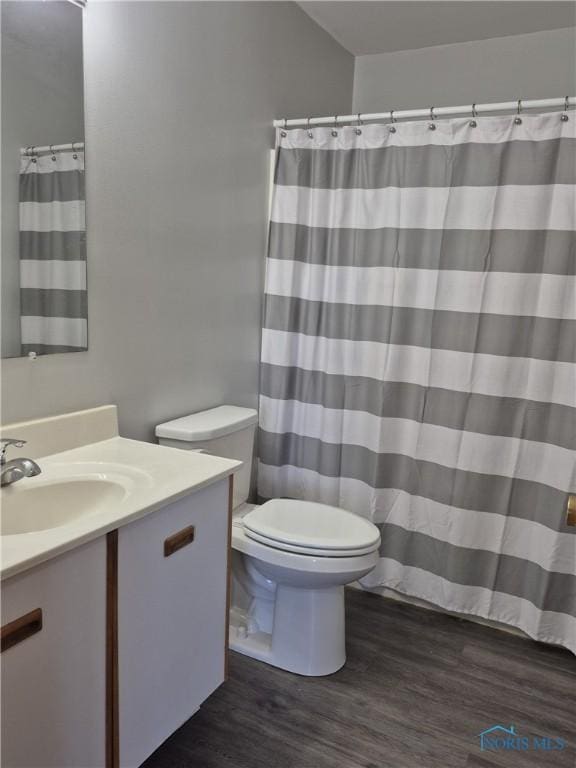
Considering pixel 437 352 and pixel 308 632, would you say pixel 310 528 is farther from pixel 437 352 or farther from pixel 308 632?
pixel 437 352

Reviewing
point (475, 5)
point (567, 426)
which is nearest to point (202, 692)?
point (567, 426)

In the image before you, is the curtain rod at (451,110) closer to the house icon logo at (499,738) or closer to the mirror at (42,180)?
the mirror at (42,180)

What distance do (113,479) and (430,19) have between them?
2.44 metres

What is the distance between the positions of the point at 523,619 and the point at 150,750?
154 cm

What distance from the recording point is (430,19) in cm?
262

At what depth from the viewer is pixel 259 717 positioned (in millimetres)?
1832

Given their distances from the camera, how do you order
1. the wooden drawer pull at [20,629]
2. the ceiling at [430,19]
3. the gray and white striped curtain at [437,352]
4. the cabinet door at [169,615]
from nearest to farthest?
the wooden drawer pull at [20,629]
the cabinet door at [169,615]
the gray and white striped curtain at [437,352]
the ceiling at [430,19]

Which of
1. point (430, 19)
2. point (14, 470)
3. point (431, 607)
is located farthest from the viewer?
point (430, 19)

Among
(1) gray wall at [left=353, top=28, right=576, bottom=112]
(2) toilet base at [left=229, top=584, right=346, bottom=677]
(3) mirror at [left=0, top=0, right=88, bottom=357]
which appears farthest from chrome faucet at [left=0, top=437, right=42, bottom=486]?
(1) gray wall at [left=353, top=28, right=576, bottom=112]

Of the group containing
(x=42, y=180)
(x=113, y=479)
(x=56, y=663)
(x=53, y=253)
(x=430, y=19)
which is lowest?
(x=56, y=663)

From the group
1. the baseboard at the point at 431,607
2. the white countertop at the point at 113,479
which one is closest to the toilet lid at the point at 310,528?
the white countertop at the point at 113,479

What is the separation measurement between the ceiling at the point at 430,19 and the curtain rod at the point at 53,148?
1.50 m

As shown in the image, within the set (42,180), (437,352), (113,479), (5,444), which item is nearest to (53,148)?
(42,180)

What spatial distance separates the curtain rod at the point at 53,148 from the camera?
1484mm
